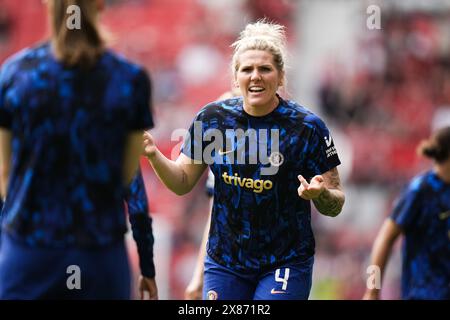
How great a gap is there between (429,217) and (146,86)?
340 cm

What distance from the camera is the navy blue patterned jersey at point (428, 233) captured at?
6969mm

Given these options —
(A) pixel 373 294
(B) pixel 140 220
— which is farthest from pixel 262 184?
(A) pixel 373 294

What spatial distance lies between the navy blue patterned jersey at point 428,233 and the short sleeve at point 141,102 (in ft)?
10.6

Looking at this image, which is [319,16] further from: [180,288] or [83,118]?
[83,118]

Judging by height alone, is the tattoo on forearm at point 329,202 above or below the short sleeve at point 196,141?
below

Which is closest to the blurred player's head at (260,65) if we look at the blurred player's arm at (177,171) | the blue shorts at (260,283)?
the blurred player's arm at (177,171)

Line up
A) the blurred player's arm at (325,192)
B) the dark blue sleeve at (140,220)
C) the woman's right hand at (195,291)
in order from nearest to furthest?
the blurred player's arm at (325,192) < the dark blue sleeve at (140,220) < the woman's right hand at (195,291)

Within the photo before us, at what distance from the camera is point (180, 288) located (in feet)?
49.0

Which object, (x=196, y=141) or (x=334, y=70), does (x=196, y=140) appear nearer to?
(x=196, y=141)

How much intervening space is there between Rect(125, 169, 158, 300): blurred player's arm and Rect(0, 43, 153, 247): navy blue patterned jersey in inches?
55.9

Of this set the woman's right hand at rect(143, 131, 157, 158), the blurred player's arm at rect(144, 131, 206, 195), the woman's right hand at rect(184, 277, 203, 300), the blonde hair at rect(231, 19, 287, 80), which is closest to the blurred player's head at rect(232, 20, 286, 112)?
the blonde hair at rect(231, 19, 287, 80)

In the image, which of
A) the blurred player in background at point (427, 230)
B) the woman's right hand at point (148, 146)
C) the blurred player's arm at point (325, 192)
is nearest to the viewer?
the blurred player's arm at point (325, 192)

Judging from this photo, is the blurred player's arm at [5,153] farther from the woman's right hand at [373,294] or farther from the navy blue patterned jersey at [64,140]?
the woman's right hand at [373,294]

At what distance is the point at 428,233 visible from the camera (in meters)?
7.02
